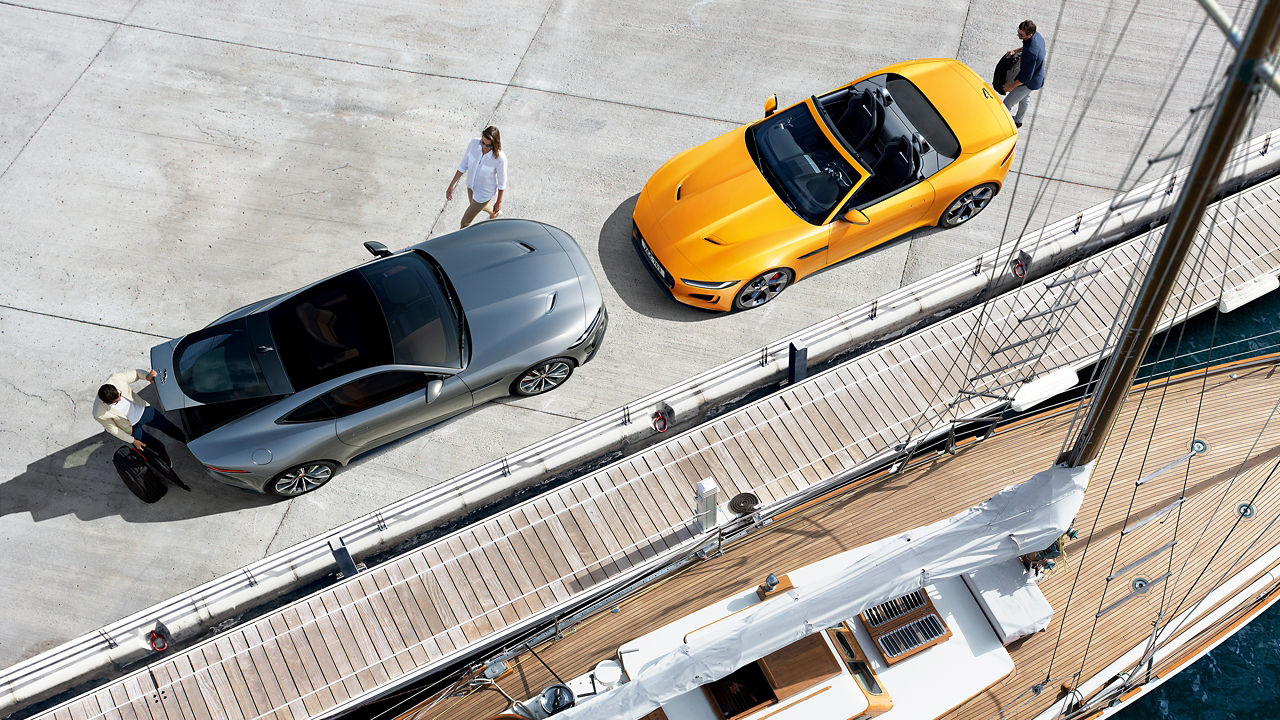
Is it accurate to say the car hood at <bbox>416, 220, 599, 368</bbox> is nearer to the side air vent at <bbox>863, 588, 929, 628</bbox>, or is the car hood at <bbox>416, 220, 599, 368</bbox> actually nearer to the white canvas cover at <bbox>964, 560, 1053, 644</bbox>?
the side air vent at <bbox>863, 588, 929, 628</bbox>

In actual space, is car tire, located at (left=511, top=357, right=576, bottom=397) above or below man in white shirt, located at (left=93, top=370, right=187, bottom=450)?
below

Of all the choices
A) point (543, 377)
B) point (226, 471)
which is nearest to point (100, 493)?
point (226, 471)

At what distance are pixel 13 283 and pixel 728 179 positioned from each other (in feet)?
27.1

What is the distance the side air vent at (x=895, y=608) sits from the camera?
26.9 feet

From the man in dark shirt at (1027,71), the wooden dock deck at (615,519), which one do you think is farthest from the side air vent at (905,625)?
the man in dark shirt at (1027,71)

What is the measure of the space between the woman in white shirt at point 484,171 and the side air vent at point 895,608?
18.9ft

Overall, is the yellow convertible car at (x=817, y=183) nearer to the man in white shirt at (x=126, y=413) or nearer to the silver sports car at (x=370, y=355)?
the silver sports car at (x=370, y=355)

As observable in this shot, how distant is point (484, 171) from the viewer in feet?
35.1

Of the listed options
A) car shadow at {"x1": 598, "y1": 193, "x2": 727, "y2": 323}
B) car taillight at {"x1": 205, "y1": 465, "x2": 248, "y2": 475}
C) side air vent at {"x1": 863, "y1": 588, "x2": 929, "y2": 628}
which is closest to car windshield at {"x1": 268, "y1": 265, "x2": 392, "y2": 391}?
car taillight at {"x1": 205, "y1": 465, "x2": 248, "y2": 475}

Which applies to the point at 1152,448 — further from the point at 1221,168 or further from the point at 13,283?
the point at 13,283

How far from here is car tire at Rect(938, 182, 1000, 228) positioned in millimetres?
11211

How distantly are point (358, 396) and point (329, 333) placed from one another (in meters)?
0.68

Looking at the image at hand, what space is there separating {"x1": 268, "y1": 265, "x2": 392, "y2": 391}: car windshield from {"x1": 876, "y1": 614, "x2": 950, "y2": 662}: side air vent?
5.11 meters

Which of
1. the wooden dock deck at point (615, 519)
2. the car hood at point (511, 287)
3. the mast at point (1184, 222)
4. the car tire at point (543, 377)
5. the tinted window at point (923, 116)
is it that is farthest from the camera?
the tinted window at point (923, 116)
